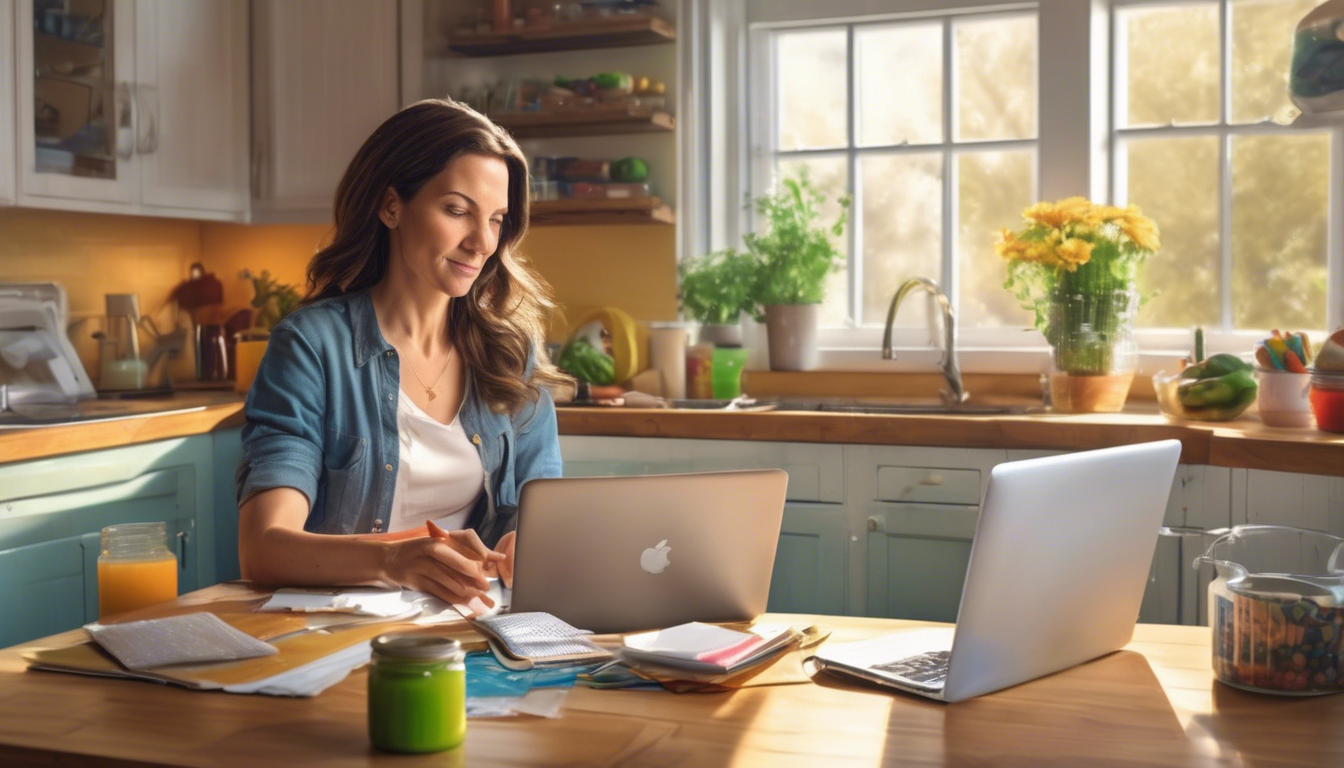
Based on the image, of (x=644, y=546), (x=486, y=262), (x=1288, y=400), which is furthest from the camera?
(x=1288, y=400)

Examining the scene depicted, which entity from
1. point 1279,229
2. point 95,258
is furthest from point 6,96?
point 1279,229

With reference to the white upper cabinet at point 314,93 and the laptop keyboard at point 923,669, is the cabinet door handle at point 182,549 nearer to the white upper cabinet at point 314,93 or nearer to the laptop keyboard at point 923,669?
the white upper cabinet at point 314,93

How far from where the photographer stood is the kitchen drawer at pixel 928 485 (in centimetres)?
284

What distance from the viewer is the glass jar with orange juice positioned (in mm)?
1734

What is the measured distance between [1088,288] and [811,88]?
1055 millimetres

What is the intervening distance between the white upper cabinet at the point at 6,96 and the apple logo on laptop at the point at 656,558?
2.39 metres

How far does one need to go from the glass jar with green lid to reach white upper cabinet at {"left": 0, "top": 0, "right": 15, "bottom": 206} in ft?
8.36

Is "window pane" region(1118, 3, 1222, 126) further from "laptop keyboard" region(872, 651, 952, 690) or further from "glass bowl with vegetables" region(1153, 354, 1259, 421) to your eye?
"laptop keyboard" region(872, 651, 952, 690)

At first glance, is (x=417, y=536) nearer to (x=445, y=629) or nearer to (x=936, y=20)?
(x=445, y=629)

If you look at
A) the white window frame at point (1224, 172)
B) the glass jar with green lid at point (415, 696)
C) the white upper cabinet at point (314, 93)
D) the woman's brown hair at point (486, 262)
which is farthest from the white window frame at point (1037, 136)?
the glass jar with green lid at point (415, 696)

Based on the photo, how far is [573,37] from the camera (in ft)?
11.9

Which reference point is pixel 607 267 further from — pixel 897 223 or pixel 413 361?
pixel 413 361

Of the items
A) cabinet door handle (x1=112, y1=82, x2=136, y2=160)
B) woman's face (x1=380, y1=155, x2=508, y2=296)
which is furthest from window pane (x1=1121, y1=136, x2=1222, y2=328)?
cabinet door handle (x1=112, y1=82, x2=136, y2=160)

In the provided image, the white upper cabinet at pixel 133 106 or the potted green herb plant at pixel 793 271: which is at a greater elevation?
the white upper cabinet at pixel 133 106
